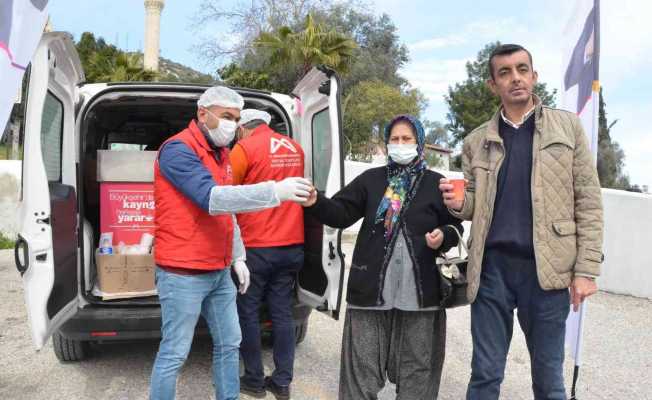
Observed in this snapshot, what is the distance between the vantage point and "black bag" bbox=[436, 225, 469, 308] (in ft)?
8.84

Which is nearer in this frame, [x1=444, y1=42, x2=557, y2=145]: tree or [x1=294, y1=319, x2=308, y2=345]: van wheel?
[x1=294, y1=319, x2=308, y2=345]: van wheel

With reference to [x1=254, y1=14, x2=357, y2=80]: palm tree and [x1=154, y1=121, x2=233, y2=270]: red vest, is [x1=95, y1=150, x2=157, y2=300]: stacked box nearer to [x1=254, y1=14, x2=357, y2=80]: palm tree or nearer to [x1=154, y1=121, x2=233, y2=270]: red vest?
[x1=154, y1=121, x2=233, y2=270]: red vest

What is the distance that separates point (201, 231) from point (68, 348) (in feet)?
6.66

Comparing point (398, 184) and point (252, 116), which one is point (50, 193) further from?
point (398, 184)

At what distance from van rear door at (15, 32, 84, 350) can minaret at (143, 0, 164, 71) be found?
33285mm

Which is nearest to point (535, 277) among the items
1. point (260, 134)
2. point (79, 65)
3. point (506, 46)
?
point (506, 46)

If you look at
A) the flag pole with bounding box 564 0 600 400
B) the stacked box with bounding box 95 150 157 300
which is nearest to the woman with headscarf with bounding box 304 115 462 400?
the flag pole with bounding box 564 0 600 400

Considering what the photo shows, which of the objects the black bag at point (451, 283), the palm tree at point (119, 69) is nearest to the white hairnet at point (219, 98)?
the black bag at point (451, 283)

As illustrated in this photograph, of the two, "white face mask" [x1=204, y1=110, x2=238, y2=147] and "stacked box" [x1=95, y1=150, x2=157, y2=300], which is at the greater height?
"white face mask" [x1=204, y1=110, x2=238, y2=147]

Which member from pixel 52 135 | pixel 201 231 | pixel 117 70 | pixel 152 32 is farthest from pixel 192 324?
pixel 152 32

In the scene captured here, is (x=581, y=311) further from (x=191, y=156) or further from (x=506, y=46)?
(x=191, y=156)

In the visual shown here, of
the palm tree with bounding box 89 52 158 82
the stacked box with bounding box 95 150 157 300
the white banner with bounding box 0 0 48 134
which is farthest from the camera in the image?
the palm tree with bounding box 89 52 158 82

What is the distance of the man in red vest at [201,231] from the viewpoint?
8.10 feet

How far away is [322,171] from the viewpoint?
4.02 m
